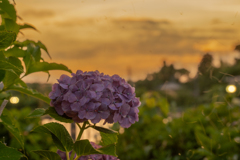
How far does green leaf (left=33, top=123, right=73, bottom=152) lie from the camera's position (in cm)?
79

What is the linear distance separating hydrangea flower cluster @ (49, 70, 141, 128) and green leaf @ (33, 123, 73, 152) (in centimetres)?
4

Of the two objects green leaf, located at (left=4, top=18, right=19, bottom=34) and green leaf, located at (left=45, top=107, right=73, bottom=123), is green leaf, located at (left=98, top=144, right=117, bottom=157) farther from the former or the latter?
green leaf, located at (left=4, top=18, right=19, bottom=34)

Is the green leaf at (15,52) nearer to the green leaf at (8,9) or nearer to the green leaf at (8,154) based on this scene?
the green leaf at (8,9)

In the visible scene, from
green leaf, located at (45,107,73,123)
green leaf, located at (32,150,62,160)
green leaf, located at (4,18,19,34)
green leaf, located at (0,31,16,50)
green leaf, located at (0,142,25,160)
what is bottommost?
green leaf, located at (0,142,25,160)

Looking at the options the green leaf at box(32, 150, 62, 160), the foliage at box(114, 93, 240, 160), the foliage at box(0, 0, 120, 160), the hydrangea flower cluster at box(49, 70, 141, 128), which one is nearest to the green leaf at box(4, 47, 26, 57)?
Result: the foliage at box(0, 0, 120, 160)

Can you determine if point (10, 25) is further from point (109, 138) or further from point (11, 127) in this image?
point (109, 138)

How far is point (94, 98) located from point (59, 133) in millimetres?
155

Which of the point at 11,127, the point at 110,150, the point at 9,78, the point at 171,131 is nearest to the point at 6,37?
the point at 9,78

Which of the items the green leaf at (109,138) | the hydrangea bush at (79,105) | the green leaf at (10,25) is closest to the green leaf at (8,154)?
the hydrangea bush at (79,105)

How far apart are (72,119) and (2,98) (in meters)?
0.24

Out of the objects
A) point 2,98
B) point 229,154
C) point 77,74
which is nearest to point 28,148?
point 2,98

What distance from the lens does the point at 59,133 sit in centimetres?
81

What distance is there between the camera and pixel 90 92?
756 mm

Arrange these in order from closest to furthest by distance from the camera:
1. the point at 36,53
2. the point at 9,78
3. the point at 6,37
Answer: the point at 6,37 → the point at 9,78 → the point at 36,53
